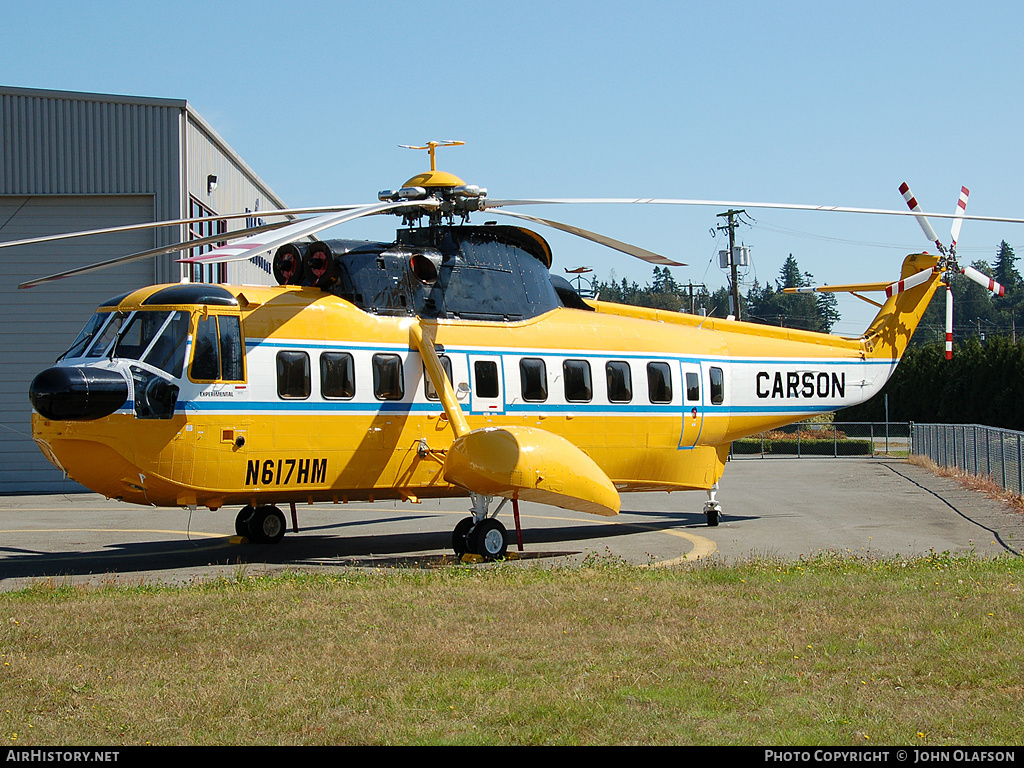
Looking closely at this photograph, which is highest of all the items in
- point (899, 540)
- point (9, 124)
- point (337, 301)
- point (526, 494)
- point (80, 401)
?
point (9, 124)

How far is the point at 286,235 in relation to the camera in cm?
1103

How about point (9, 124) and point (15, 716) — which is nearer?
point (15, 716)

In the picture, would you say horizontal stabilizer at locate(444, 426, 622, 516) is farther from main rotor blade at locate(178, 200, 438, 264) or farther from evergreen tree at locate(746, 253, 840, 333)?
evergreen tree at locate(746, 253, 840, 333)

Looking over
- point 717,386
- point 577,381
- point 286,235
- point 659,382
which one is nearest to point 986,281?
point 717,386

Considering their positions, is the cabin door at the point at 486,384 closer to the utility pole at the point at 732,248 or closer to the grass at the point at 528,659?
the grass at the point at 528,659

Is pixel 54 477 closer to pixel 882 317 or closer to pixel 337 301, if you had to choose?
pixel 337 301

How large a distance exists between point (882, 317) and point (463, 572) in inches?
507

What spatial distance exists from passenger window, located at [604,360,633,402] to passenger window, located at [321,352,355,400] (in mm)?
4574

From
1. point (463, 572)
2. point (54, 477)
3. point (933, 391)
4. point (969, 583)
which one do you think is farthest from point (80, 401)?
point (933, 391)

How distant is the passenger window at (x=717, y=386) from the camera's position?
18.5 metres

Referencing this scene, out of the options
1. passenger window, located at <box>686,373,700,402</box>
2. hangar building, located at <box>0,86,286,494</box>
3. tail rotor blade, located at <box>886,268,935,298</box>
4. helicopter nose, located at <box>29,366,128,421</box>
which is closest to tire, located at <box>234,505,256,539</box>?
helicopter nose, located at <box>29,366,128,421</box>

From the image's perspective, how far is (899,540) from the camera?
1583 cm

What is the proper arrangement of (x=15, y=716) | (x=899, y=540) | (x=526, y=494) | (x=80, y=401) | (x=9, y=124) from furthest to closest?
1. (x=9, y=124)
2. (x=899, y=540)
3. (x=526, y=494)
4. (x=80, y=401)
5. (x=15, y=716)
